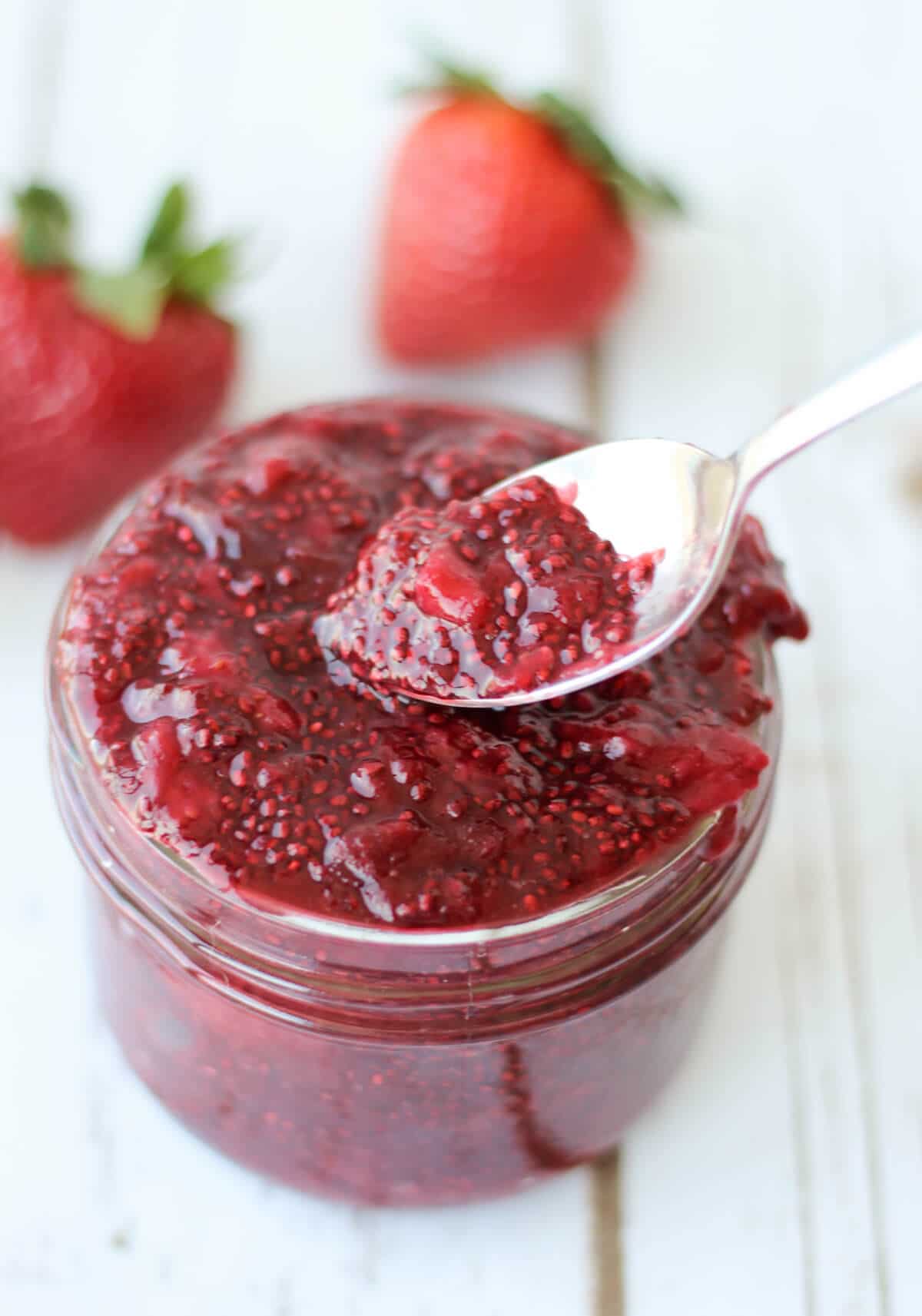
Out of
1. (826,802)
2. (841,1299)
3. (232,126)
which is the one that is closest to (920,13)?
(232,126)

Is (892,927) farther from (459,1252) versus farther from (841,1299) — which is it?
(459,1252)

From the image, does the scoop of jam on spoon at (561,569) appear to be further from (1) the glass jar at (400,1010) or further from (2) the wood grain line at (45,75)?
(2) the wood grain line at (45,75)

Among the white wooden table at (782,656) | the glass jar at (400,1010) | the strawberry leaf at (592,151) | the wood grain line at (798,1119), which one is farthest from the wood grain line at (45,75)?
the wood grain line at (798,1119)

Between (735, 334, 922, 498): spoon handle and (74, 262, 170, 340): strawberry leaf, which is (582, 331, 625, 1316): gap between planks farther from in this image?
(74, 262, 170, 340): strawberry leaf

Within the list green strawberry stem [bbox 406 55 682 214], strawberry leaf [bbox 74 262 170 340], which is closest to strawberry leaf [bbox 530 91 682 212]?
green strawberry stem [bbox 406 55 682 214]

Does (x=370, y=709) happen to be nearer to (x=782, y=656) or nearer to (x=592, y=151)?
(x=782, y=656)

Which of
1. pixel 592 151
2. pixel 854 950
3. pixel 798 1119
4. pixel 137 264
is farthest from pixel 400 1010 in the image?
pixel 592 151
